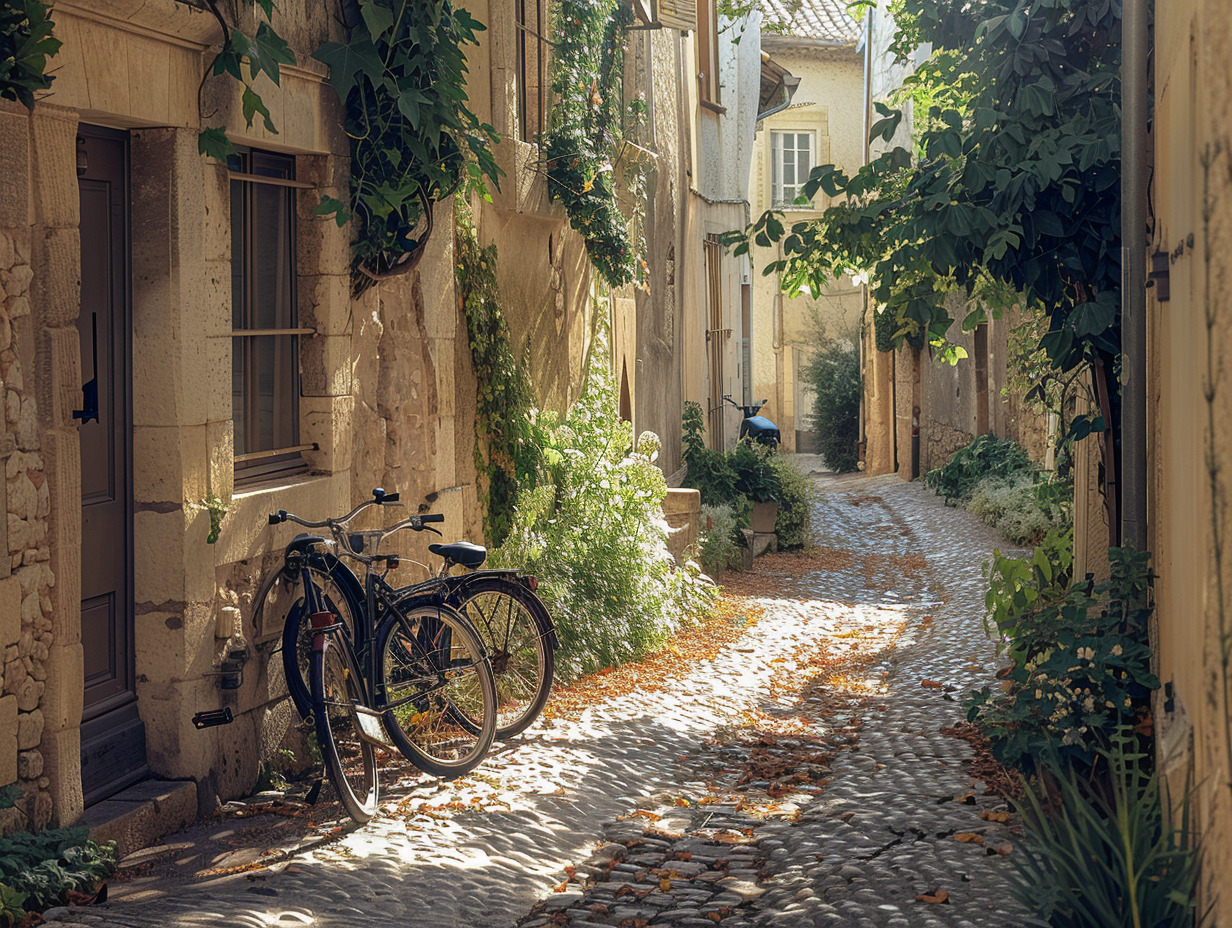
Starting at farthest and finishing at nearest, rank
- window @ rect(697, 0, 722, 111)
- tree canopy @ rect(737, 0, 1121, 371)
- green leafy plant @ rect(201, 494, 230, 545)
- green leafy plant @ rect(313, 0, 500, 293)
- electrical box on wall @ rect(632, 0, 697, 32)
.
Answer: window @ rect(697, 0, 722, 111), electrical box on wall @ rect(632, 0, 697, 32), green leafy plant @ rect(313, 0, 500, 293), tree canopy @ rect(737, 0, 1121, 371), green leafy plant @ rect(201, 494, 230, 545)

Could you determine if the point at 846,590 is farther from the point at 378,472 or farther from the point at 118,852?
the point at 118,852

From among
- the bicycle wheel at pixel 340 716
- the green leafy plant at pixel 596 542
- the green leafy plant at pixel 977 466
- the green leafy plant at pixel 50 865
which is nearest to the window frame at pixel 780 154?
the green leafy plant at pixel 977 466

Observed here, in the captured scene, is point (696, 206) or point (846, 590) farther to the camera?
point (696, 206)

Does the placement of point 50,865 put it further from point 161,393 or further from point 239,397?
point 239,397

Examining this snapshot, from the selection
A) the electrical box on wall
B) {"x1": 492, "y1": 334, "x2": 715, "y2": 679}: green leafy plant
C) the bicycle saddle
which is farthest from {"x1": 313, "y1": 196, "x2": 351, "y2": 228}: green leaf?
the electrical box on wall

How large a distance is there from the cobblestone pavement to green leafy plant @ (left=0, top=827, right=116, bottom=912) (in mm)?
111

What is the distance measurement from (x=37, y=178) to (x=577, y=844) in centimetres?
287

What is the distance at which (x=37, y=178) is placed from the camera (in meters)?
3.88

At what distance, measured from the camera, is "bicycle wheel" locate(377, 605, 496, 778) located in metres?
5.02

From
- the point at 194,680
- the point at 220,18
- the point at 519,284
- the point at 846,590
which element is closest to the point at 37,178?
the point at 220,18

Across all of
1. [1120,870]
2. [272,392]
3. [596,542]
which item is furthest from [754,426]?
[1120,870]

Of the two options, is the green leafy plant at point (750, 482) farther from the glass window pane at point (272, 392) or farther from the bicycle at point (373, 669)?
the glass window pane at point (272, 392)

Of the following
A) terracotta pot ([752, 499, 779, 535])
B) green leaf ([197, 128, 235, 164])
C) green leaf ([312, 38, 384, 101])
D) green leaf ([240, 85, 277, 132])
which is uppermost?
green leaf ([312, 38, 384, 101])

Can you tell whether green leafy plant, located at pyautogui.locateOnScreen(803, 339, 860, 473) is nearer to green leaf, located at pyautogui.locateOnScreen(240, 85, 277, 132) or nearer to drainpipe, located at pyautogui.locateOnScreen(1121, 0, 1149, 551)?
drainpipe, located at pyautogui.locateOnScreen(1121, 0, 1149, 551)
